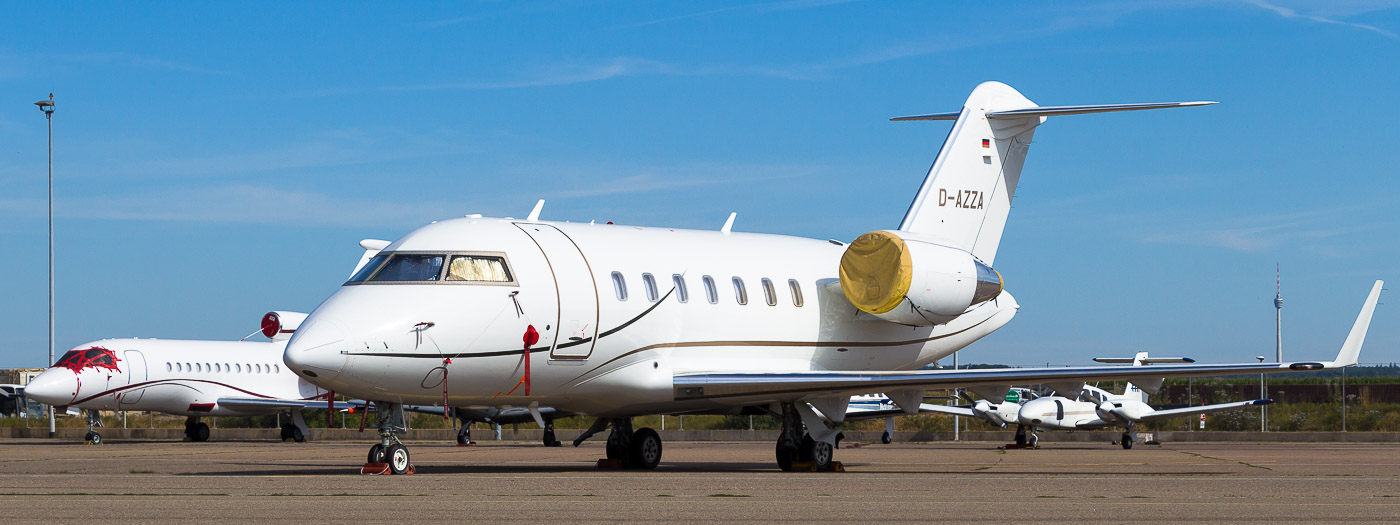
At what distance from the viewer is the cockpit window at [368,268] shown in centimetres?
1694

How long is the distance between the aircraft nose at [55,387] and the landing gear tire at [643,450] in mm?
23851

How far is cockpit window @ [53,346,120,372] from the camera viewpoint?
39.7 meters

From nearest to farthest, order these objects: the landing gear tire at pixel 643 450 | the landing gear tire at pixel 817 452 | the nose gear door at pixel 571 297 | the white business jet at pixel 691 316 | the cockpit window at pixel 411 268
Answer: the white business jet at pixel 691 316
the cockpit window at pixel 411 268
the nose gear door at pixel 571 297
the landing gear tire at pixel 817 452
the landing gear tire at pixel 643 450

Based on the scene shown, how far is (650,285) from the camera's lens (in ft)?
61.1

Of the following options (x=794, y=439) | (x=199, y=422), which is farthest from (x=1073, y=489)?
(x=199, y=422)

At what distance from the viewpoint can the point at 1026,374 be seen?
18.1 metres

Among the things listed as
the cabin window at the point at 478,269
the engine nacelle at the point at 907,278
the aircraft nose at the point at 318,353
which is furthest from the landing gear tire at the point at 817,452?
the aircraft nose at the point at 318,353

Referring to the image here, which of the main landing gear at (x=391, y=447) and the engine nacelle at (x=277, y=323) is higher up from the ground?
the engine nacelle at (x=277, y=323)

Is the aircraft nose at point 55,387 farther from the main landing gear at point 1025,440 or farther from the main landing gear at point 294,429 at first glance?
the main landing gear at point 1025,440

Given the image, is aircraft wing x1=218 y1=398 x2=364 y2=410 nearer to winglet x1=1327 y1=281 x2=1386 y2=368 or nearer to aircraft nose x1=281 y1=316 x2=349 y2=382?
aircraft nose x1=281 y1=316 x2=349 y2=382

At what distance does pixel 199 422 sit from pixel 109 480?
1136 inches

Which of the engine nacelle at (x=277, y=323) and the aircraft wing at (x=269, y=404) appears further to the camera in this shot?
the aircraft wing at (x=269, y=404)

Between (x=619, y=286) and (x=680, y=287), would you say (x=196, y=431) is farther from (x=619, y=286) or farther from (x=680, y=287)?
(x=619, y=286)

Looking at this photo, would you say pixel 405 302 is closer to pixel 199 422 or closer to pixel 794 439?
pixel 794 439
